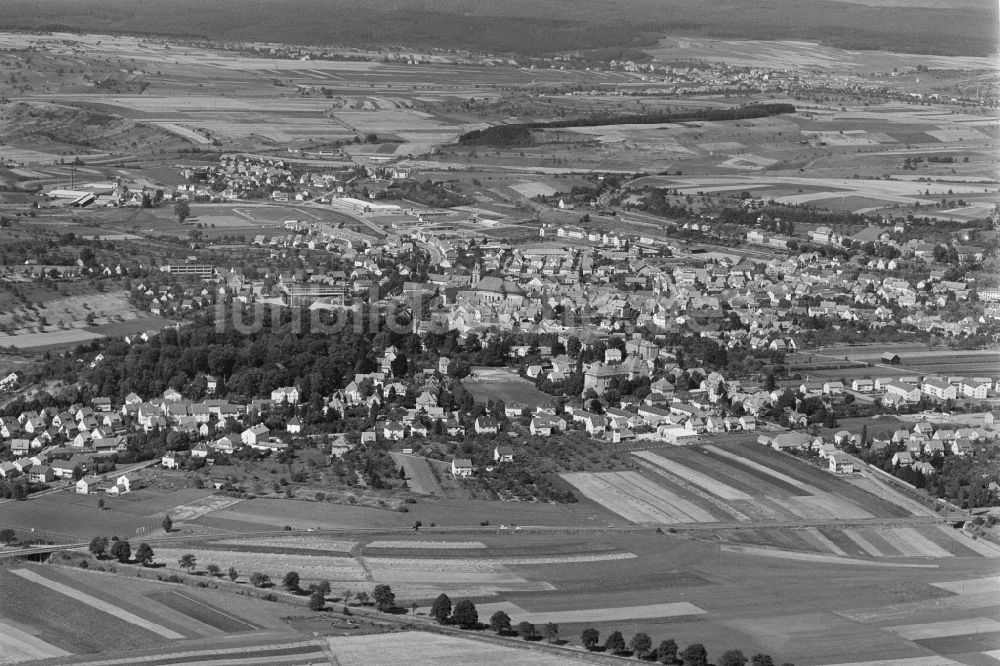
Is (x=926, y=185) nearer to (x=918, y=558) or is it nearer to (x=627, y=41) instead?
(x=918, y=558)

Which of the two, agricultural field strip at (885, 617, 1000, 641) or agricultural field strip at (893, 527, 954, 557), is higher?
agricultural field strip at (885, 617, 1000, 641)

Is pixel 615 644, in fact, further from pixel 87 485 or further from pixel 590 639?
pixel 87 485

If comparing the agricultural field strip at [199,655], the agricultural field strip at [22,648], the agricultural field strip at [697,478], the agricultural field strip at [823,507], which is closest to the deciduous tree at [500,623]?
the agricultural field strip at [199,655]

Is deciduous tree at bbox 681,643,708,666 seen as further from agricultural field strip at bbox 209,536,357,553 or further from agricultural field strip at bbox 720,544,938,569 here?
agricultural field strip at bbox 209,536,357,553

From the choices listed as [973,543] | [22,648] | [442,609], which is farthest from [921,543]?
[22,648]

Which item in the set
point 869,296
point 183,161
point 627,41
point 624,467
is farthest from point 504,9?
point 624,467

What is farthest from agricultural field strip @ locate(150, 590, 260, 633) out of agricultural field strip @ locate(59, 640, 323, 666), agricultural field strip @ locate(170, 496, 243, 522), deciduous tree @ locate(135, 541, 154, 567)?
agricultural field strip @ locate(170, 496, 243, 522)
